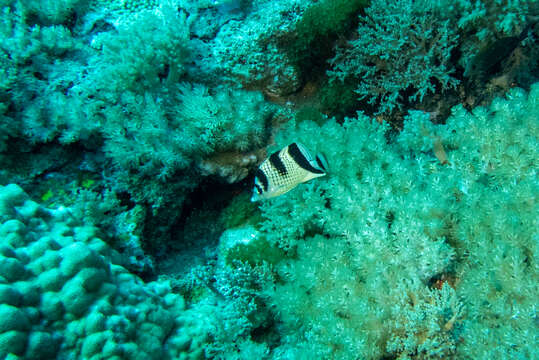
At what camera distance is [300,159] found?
7.20 feet

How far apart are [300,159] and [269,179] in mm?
274

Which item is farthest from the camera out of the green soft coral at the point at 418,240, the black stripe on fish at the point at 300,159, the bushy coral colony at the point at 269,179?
the black stripe on fish at the point at 300,159

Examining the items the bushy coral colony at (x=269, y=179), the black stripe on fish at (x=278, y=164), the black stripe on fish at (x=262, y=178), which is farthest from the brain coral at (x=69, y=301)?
the black stripe on fish at (x=278, y=164)

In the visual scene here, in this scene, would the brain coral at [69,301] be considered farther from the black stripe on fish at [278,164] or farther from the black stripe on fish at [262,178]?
the black stripe on fish at [278,164]

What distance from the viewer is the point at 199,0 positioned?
4262mm

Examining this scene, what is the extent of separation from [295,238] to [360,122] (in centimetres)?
135

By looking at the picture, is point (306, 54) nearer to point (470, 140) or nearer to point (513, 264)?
point (470, 140)

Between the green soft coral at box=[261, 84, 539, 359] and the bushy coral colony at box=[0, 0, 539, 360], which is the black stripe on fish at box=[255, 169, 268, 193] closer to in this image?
the bushy coral colony at box=[0, 0, 539, 360]

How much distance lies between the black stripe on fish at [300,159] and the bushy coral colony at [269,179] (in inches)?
0.7

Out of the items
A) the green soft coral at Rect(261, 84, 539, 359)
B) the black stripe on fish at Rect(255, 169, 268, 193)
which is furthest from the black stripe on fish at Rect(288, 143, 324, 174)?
the green soft coral at Rect(261, 84, 539, 359)

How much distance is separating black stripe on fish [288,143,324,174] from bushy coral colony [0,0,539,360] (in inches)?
0.7

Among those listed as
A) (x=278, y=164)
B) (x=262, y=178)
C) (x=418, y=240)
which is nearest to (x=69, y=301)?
(x=262, y=178)

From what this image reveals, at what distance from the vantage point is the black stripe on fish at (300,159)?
218 centimetres

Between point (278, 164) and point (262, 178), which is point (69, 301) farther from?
point (278, 164)
